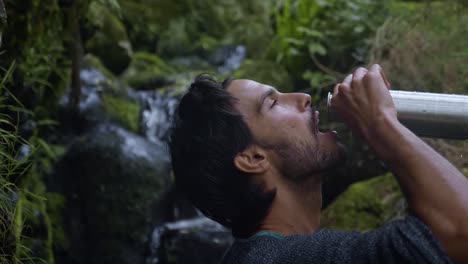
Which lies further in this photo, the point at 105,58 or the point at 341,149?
the point at 105,58

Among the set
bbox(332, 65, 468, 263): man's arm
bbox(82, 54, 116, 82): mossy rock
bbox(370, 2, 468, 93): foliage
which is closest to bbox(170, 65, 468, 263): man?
bbox(332, 65, 468, 263): man's arm

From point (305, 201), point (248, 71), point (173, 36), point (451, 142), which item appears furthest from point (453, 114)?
A: point (173, 36)

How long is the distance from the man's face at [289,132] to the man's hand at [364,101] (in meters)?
0.20

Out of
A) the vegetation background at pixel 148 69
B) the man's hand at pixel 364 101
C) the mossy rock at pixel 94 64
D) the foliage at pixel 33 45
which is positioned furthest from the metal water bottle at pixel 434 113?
the mossy rock at pixel 94 64

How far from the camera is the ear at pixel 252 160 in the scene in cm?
214

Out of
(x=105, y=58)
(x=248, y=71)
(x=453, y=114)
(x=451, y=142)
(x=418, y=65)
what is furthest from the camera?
(x=105, y=58)

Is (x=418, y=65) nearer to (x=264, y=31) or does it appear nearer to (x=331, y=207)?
(x=331, y=207)

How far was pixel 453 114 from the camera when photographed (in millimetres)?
1912

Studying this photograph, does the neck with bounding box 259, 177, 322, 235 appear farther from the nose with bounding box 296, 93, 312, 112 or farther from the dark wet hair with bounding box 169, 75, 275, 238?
the nose with bounding box 296, 93, 312, 112

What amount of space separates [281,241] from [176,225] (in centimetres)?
426

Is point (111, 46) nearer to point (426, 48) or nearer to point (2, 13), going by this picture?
point (426, 48)

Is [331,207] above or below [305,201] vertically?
below

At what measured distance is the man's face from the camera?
2.14 metres

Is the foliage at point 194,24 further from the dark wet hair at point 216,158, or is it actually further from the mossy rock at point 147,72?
the dark wet hair at point 216,158
